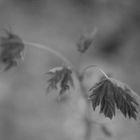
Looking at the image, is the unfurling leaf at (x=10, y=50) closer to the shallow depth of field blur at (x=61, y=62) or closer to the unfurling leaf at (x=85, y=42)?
the unfurling leaf at (x=85, y=42)

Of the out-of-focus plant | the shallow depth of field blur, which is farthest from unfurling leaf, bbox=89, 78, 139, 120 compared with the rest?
the shallow depth of field blur

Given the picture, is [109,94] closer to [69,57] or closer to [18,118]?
[18,118]

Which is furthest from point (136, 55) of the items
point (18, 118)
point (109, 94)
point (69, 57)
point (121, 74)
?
point (109, 94)

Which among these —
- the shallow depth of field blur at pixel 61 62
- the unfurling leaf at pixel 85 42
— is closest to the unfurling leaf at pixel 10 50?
the unfurling leaf at pixel 85 42

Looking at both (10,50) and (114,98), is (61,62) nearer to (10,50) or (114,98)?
(10,50)

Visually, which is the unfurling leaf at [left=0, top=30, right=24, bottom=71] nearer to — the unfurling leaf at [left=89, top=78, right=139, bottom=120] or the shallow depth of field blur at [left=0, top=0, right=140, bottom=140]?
the unfurling leaf at [left=89, top=78, right=139, bottom=120]

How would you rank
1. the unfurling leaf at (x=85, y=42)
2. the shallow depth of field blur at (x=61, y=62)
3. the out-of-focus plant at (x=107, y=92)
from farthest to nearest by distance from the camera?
the shallow depth of field blur at (x=61, y=62) < the unfurling leaf at (x=85, y=42) < the out-of-focus plant at (x=107, y=92)
